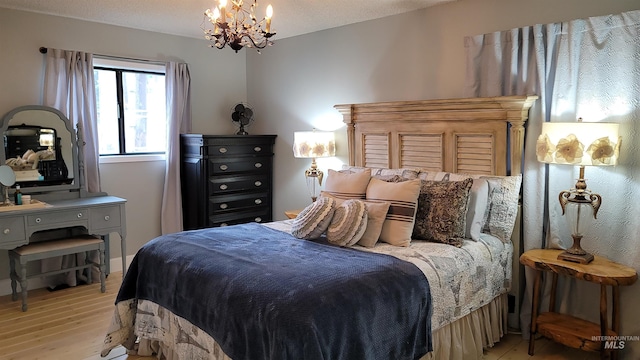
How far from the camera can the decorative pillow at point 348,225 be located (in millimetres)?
2809

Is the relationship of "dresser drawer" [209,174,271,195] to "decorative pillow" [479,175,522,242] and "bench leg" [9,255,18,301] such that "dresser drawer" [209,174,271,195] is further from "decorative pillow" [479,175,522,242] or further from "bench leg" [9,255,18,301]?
"decorative pillow" [479,175,522,242]

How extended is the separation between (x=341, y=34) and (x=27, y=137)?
289 centimetres

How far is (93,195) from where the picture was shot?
14.0ft

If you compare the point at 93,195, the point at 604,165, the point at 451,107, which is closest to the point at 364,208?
the point at 451,107

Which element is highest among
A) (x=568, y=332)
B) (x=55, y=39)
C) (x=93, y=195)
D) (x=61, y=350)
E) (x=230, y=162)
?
(x=55, y=39)

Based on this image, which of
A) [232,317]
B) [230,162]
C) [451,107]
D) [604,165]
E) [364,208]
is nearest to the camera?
[232,317]

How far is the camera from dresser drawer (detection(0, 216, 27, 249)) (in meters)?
3.48

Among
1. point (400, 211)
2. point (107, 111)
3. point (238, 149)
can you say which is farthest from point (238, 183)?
point (400, 211)

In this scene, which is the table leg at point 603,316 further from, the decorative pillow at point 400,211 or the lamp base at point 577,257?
the decorative pillow at point 400,211

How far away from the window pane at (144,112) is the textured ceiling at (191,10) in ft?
1.77

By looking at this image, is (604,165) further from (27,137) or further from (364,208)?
(27,137)

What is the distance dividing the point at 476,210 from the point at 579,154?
2.23 ft

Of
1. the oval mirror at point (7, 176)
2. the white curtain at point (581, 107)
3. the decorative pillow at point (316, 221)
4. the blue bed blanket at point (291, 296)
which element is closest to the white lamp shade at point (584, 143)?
the white curtain at point (581, 107)

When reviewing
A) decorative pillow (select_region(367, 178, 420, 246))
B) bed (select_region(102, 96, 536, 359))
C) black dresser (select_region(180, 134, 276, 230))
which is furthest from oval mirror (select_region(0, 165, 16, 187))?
decorative pillow (select_region(367, 178, 420, 246))
